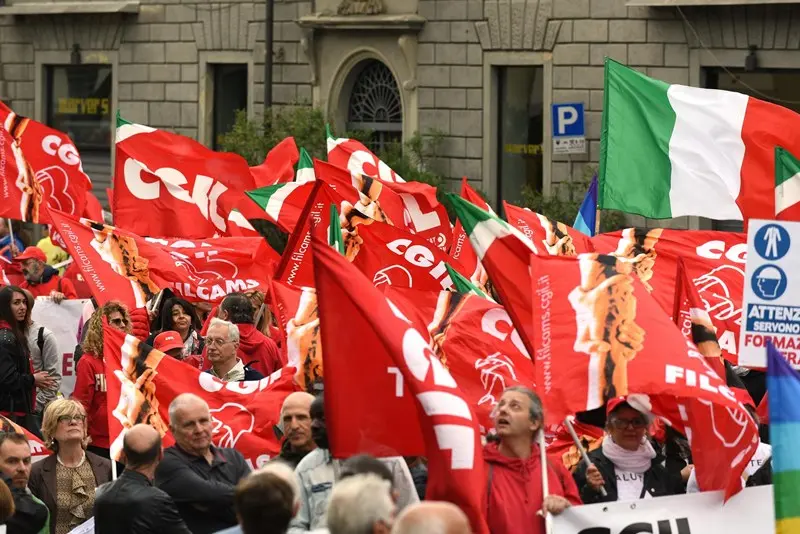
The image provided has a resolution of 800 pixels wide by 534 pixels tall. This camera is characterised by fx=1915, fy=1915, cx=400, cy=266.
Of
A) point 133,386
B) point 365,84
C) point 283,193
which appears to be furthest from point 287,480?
point 365,84

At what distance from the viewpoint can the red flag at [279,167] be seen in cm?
1603

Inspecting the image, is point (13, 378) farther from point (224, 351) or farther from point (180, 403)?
point (180, 403)

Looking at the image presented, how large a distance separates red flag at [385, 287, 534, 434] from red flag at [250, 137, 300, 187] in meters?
7.33

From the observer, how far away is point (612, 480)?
7707 mm

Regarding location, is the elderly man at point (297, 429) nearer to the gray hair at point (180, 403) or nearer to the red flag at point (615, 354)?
the gray hair at point (180, 403)

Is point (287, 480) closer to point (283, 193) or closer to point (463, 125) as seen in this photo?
point (283, 193)

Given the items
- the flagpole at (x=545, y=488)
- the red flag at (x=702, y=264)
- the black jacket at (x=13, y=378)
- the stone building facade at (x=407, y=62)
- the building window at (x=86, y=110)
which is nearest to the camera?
the flagpole at (x=545, y=488)

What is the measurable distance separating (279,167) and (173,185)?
1652 millimetres

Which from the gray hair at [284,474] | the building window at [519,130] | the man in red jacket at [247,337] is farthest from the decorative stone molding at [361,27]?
the gray hair at [284,474]

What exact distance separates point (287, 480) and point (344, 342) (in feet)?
4.63

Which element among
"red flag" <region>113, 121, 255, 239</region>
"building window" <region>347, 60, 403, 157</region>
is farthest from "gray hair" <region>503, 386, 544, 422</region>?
"building window" <region>347, 60, 403, 157</region>

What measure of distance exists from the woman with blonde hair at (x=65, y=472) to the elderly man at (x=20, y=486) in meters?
0.77

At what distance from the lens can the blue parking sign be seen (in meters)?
22.2

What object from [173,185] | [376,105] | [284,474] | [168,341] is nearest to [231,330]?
[168,341]
